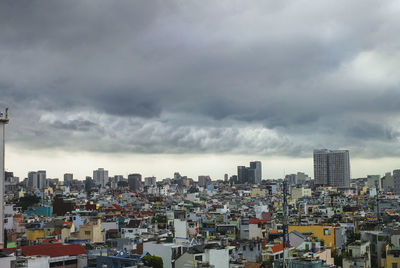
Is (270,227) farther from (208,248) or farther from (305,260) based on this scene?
(305,260)

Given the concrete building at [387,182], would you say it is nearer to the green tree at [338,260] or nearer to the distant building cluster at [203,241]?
the distant building cluster at [203,241]

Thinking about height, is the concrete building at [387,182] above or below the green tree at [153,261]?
above

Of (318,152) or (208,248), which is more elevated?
(318,152)

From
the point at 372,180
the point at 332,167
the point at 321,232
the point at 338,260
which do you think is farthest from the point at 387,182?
the point at 338,260

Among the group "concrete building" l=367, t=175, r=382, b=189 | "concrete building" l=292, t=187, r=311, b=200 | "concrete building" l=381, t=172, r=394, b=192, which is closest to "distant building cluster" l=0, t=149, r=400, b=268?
"concrete building" l=292, t=187, r=311, b=200

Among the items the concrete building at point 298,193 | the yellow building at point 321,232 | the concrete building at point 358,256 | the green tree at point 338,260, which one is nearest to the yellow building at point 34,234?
the yellow building at point 321,232

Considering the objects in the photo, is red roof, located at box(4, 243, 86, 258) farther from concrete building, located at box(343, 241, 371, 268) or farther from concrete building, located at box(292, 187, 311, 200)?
concrete building, located at box(292, 187, 311, 200)

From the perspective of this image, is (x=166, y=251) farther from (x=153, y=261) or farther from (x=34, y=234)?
(x=34, y=234)

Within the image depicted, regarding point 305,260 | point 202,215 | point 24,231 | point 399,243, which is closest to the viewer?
point 305,260

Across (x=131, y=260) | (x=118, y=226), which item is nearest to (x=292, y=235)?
(x=131, y=260)
